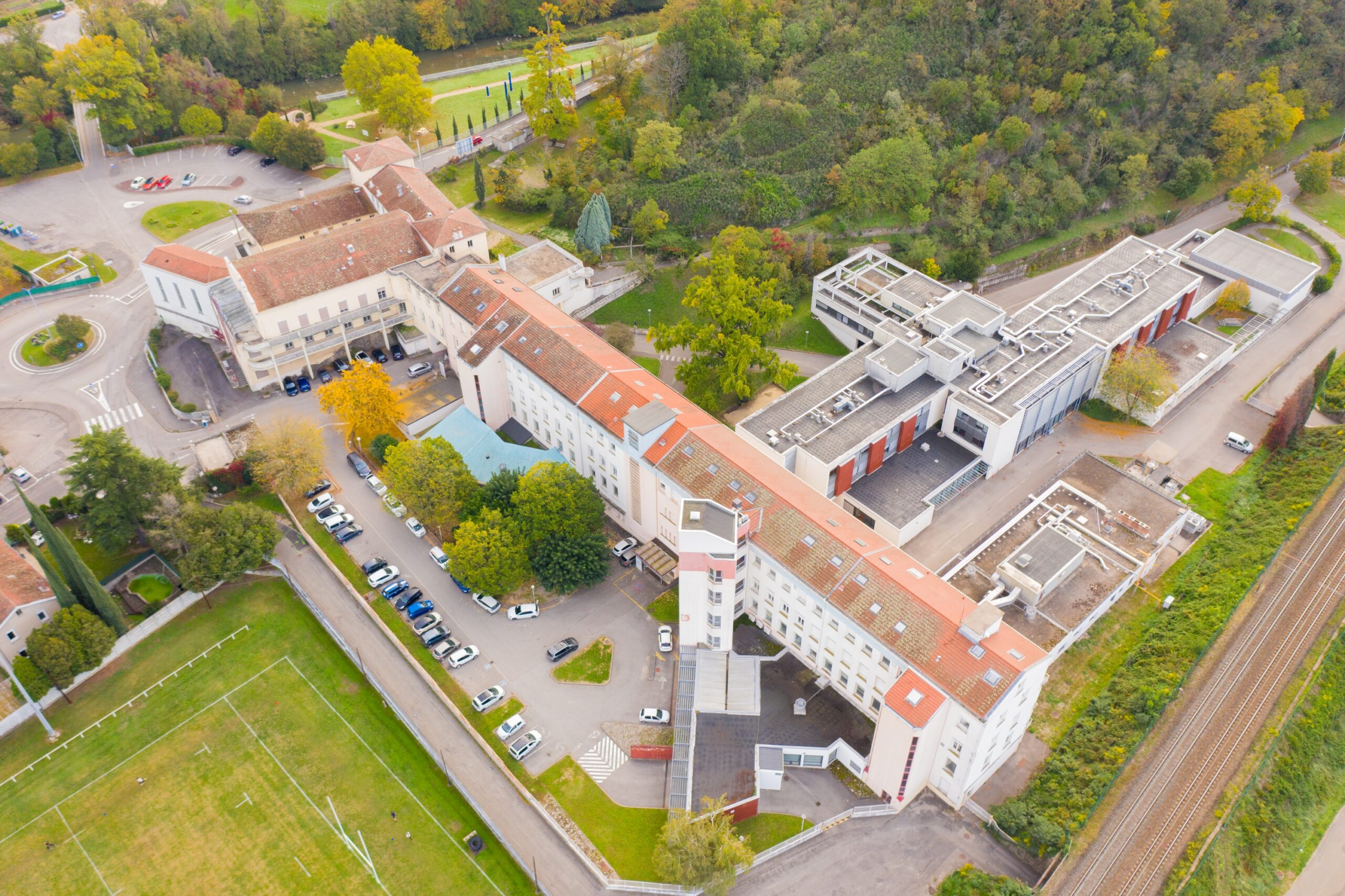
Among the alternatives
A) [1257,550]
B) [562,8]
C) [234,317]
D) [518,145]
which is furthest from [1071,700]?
[562,8]

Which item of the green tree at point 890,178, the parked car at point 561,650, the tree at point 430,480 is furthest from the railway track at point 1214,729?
the green tree at point 890,178

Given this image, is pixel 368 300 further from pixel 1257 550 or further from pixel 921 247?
pixel 1257 550

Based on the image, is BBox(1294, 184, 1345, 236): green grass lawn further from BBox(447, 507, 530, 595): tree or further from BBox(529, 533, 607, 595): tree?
BBox(447, 507, 530, 595): tree

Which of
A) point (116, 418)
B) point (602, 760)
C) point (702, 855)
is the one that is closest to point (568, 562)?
point (602, 760)

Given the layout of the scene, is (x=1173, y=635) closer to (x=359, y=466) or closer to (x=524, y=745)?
(x=524, y=745)

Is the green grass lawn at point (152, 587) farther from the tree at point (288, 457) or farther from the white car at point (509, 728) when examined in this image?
the white car at point (509, 728)

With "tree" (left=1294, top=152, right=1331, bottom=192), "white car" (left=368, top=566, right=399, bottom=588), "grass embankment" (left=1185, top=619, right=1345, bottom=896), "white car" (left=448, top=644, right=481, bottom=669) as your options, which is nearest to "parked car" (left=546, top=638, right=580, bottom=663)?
"white car" (left=448, top=644, right=481, bottom=669)
